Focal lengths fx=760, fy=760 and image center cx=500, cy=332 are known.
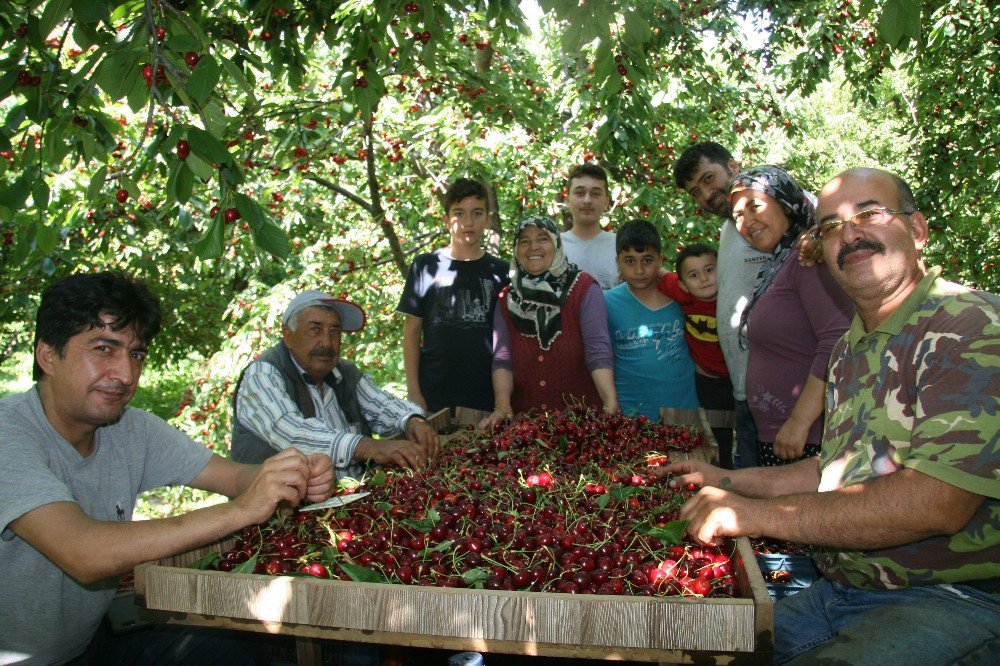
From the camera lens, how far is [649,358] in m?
4.14

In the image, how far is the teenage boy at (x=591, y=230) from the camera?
4.70 metres

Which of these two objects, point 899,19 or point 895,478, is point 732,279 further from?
point 895,478

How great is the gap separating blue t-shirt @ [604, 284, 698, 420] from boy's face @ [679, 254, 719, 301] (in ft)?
0.47

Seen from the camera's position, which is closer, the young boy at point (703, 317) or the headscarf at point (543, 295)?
the headscarf at point (543, 295)

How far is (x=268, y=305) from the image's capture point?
6.41 m

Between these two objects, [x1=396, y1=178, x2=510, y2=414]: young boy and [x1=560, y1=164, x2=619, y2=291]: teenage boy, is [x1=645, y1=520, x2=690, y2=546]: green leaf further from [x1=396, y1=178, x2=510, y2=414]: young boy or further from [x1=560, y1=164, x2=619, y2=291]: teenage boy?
[x1=560, y1=164, x2=619, y2=291]: teenage boy

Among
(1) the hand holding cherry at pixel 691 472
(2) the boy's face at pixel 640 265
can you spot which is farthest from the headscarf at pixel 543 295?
(1) the hand holding cherry at pixel 691 472

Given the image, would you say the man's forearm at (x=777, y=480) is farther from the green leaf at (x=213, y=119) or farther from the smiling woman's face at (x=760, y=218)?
the green leaf at (x=213, y=119)

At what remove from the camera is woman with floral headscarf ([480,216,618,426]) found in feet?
13.0

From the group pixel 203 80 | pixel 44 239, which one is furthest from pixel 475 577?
pixel 44 239

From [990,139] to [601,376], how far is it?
5259 mm

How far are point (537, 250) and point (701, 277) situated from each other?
0.94m

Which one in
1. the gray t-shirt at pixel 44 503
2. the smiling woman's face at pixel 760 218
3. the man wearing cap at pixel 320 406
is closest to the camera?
the gray t-shirt at pixel 44 503

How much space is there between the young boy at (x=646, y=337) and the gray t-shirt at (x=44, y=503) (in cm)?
255
